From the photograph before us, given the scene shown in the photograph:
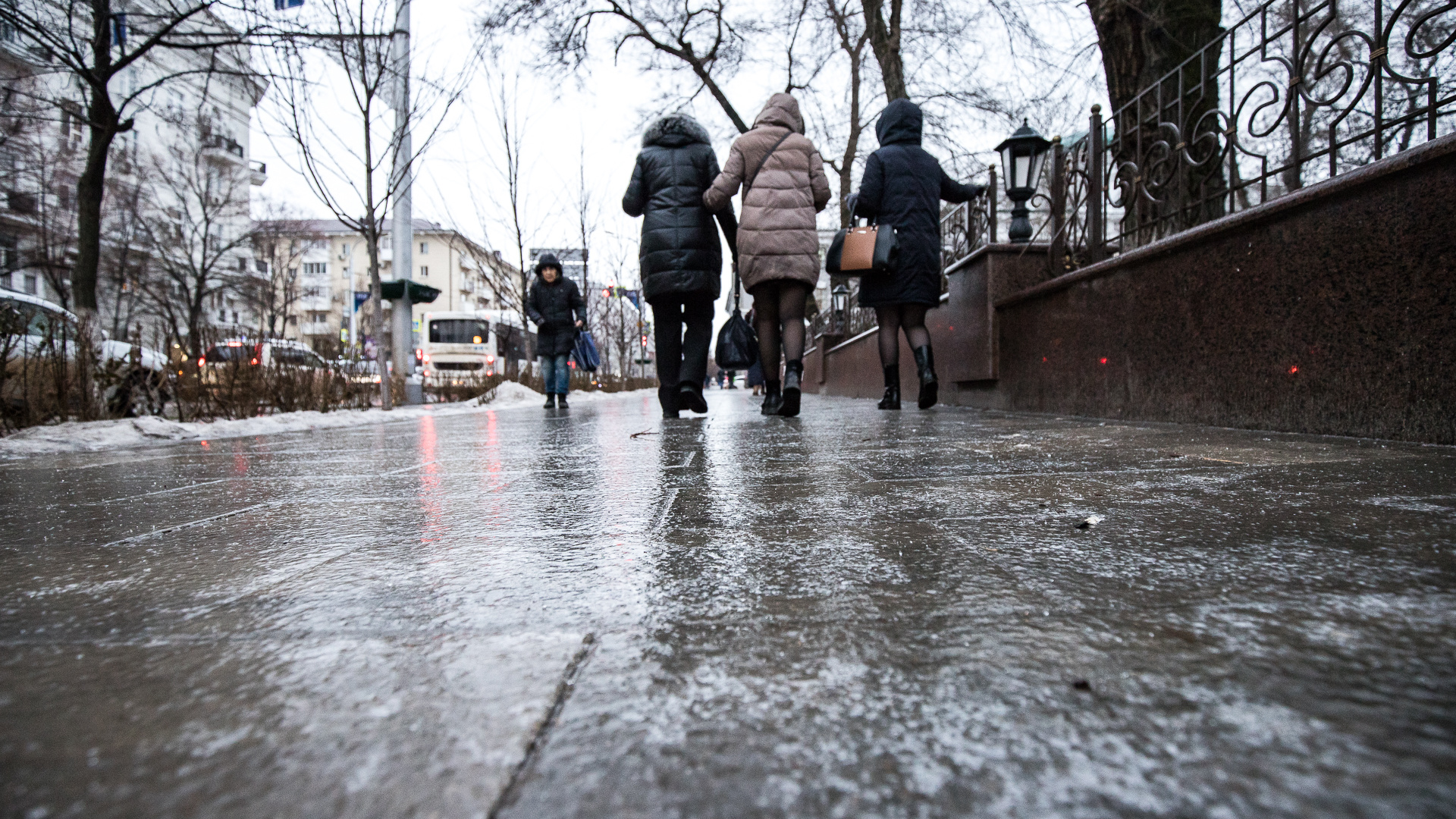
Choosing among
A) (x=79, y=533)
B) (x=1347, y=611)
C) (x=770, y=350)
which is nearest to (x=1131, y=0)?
(x=770, y=350)

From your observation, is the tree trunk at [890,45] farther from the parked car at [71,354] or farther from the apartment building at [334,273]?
the apartment building at [334,273]

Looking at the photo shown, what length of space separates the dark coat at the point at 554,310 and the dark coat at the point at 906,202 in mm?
5190

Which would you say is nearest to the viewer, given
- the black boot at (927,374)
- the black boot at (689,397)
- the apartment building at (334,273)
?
the black boot at (689,397)

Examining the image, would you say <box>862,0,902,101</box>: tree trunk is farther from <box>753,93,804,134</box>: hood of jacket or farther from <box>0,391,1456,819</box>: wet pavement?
<box>0,391,1456,819</box>: wet pavement

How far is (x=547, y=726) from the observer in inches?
26.9

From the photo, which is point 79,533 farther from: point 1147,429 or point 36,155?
point 36,155

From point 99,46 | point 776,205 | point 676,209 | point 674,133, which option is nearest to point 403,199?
point 99,46

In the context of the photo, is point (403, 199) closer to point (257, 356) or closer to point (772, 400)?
point (257, 356)

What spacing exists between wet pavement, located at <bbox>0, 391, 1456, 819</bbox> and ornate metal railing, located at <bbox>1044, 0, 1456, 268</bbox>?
2.32m

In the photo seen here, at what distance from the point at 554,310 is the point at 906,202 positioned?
222 inches

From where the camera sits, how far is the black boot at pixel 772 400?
6302 millimetres

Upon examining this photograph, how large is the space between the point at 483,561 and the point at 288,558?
385mm

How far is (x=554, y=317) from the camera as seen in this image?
10.5 m

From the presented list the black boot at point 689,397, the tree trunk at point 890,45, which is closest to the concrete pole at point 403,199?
the black boot at point 689,397
